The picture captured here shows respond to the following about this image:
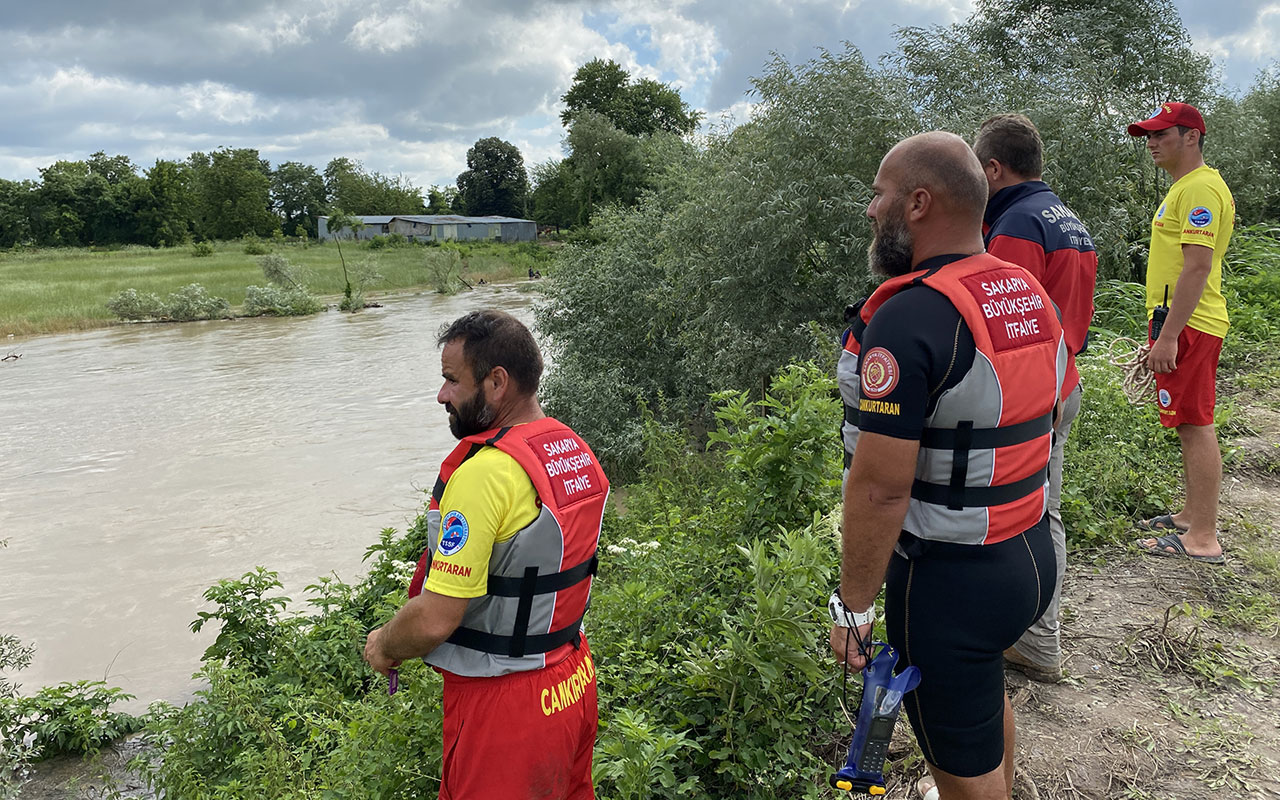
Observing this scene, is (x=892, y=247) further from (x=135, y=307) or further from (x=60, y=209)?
(x=60, y=209)

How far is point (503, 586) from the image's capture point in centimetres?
224

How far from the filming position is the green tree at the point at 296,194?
4274 inches

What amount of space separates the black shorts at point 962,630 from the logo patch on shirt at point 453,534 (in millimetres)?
1121

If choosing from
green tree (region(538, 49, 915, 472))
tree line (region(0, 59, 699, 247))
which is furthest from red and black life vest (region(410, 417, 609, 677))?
tree line (region(0, 59, 699, 247))

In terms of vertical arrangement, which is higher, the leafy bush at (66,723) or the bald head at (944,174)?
the bald head at (944,174)

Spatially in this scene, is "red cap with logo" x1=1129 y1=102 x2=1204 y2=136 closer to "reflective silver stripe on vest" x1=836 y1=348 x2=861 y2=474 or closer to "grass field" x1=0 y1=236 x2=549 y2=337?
"reflective silver stripe on vest" x1=836 y1=348 x2=861 y2=474

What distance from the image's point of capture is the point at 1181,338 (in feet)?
14.5

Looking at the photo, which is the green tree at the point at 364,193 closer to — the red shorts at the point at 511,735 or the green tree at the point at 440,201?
the green tree at the point at 440,201

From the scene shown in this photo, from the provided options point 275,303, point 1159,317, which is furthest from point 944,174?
point 275,303

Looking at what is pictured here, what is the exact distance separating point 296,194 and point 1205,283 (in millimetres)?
118732

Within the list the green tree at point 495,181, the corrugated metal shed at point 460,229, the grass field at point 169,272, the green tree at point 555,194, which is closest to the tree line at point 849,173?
the grass field at point 169,272

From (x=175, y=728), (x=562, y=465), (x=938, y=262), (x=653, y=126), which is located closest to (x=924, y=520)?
(x=938, y=262)

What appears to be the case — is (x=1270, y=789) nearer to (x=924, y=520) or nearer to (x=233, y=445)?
(x=924, y=520)

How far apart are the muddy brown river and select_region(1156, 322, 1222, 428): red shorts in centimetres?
845
